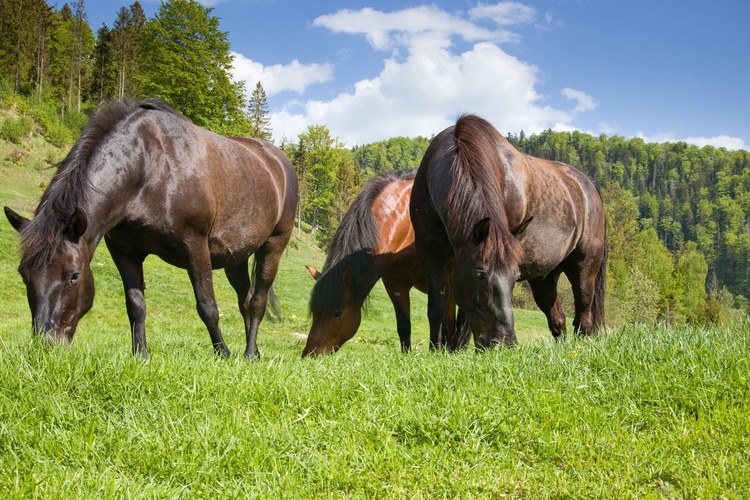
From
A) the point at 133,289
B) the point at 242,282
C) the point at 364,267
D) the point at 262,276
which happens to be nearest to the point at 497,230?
the point at 364,267

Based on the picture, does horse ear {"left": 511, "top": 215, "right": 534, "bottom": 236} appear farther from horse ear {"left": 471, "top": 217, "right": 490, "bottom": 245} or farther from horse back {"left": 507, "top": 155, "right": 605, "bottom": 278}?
horse ear {"left": 471, "top": 217, "right": 490, "bottom": 245}

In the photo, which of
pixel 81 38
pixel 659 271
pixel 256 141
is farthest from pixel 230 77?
pixel 659 271

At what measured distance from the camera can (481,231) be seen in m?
4.48

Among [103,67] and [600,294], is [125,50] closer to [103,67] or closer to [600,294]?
[103,67]

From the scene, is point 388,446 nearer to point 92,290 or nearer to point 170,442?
point 170,442

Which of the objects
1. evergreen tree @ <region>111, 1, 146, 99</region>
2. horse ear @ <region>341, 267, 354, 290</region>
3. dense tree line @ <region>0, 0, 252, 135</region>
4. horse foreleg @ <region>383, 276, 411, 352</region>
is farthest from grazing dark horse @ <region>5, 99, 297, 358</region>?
evergreen tree @ <region>111, 1, 146, 99</region>

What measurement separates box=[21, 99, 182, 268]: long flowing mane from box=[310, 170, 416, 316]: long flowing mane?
2.69 meters

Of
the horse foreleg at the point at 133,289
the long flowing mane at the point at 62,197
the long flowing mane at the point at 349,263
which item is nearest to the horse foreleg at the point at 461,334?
the long flowing mane at the point at 349,263

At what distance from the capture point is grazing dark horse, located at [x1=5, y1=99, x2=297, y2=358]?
13.0ft

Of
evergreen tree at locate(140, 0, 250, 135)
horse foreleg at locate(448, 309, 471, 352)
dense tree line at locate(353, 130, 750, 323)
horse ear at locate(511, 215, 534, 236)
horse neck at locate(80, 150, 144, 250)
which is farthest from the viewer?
dense tree line at locate(353, 130, 750, 323)

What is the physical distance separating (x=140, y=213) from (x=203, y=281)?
85 centimetres

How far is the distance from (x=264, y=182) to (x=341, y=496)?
4.90 meters

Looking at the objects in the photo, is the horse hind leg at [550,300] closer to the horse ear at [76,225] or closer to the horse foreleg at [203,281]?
the horse foreleg at [203,281]

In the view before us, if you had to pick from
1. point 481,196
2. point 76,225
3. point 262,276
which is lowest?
point 262,276
